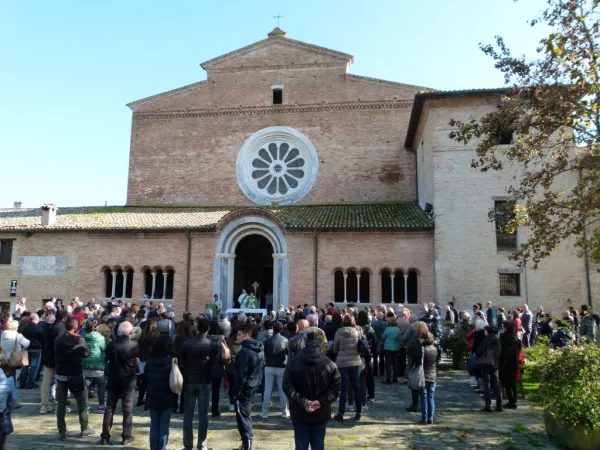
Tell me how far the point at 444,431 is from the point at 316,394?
380 cm

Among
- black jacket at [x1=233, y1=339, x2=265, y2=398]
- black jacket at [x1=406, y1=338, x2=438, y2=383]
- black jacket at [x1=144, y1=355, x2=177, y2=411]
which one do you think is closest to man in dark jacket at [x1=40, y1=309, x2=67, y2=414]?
black jacket at [x1=144, y1=355, x2=177, y2=411]

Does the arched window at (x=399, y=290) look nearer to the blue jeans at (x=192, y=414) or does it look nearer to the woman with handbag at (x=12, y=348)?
the blue jeans at (x=192, y=414)

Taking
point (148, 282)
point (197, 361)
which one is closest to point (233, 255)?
point (148, 282)

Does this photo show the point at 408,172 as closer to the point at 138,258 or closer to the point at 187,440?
the point at 138,258

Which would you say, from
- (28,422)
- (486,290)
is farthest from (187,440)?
(486,290)

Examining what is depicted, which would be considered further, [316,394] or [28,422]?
[28,422]

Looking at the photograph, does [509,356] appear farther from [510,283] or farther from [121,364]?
[510,283]

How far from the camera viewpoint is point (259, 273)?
27859 mm

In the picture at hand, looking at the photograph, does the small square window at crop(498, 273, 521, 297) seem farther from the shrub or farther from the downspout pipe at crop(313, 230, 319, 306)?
the shrub

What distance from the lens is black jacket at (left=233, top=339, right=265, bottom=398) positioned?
7.36m

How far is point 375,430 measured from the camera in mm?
8219

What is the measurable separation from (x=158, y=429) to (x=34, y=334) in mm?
6209

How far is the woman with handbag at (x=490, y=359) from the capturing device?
31.4 feet

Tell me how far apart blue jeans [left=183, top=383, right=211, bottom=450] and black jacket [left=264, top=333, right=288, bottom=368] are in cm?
187
